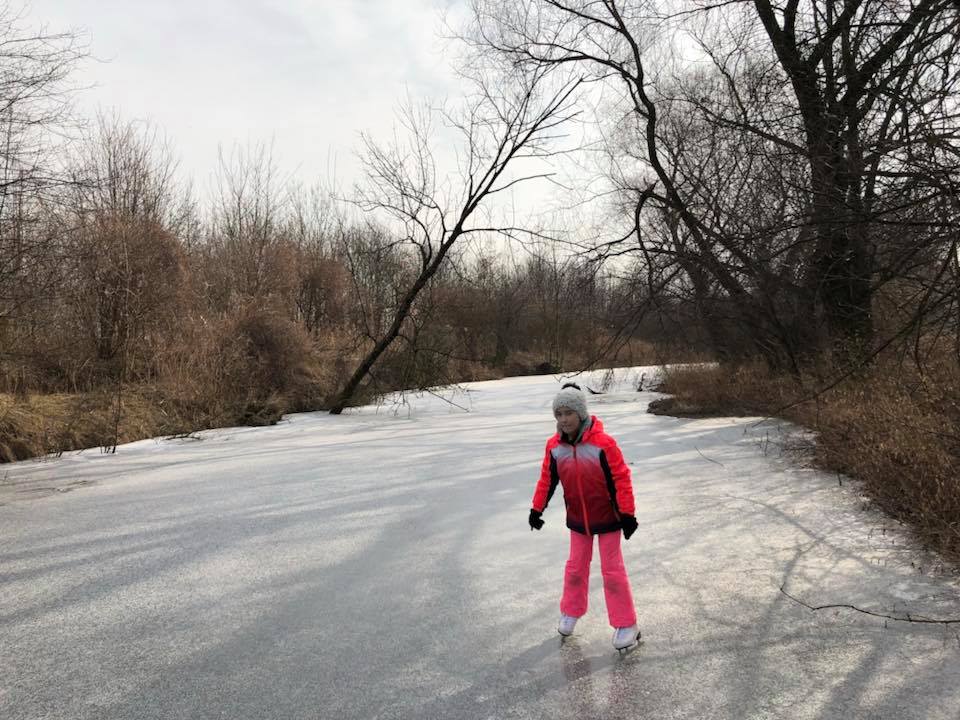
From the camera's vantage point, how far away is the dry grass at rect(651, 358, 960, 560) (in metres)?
4.74

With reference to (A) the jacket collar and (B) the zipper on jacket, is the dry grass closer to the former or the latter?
(A) the jacket collar

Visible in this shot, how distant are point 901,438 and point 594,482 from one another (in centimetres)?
367

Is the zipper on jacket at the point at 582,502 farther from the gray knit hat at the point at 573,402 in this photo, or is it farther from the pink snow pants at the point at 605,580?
the gray knit hat at the point at 573,402

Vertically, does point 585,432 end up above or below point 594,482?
above

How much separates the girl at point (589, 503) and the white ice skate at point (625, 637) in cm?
4

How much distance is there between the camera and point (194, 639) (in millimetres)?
3510

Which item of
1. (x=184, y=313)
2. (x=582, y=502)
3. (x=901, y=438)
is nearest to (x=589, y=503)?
(x=582, y=502)

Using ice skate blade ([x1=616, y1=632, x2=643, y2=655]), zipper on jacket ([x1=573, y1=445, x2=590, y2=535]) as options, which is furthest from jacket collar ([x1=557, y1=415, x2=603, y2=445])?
ice skate blade ([x1=616, y1=632, x2=643, y2=655])

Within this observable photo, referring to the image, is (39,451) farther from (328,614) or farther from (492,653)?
(492,653)

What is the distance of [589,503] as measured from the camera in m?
3.51

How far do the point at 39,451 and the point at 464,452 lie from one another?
18.6ft

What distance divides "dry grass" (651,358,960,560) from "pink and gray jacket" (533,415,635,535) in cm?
227

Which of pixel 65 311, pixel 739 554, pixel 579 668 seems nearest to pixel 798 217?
pixel 739 554

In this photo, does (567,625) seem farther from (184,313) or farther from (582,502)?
(184,313)
